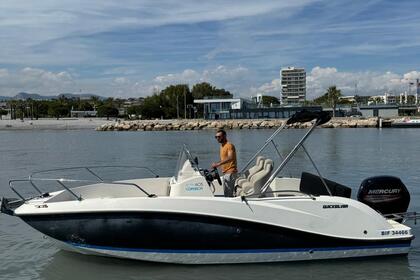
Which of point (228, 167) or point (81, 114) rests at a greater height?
point (81, 114)

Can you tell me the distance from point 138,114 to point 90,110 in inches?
1661

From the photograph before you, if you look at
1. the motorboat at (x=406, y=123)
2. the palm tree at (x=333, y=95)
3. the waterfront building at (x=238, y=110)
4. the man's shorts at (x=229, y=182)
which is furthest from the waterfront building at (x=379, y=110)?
the man's shorts at (x=229, y=182)

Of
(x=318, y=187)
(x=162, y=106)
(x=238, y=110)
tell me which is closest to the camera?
(x=318, y=187)

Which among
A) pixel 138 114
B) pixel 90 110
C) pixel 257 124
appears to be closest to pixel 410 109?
pixel 257 124

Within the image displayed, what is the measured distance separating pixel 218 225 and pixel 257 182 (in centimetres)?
105

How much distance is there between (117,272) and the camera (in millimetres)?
7766

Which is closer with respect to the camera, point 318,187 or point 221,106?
point 318,187

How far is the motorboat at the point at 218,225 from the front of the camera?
7328mm

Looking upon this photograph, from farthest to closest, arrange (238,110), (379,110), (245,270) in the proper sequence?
(379,110), (238,110), (245,270)

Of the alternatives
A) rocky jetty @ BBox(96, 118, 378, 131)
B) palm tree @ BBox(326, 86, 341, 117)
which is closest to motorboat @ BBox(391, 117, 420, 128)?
rocky jetty @ BBox(96, 118, 378, 131)

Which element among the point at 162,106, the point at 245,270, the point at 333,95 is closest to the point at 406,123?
the point at 333,95

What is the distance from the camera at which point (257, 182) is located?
26.3 ft

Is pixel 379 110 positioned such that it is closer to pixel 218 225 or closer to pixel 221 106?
pixel 221 106

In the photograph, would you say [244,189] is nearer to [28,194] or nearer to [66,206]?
[66,206]
